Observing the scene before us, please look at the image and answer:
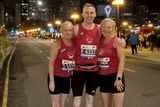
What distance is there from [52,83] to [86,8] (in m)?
1.26

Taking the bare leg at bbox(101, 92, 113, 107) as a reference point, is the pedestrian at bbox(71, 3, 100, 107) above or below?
above

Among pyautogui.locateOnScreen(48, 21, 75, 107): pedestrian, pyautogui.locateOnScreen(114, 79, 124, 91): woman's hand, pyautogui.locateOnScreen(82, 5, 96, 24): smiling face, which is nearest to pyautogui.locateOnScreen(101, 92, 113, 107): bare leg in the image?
pyautogui.locateOnScreen(114, 79, 124, 91): woman's hand

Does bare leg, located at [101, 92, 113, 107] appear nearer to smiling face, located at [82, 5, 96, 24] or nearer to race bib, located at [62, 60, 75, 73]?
race bib, located at [62, 60, 75, 73]

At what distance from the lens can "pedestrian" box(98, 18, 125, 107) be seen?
6453mm

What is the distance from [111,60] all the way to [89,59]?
337 mm

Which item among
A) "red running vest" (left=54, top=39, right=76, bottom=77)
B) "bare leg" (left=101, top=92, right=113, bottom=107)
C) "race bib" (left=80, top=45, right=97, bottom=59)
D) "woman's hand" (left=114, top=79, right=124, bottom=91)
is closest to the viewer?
"woman's hand" (left=114, top=79, right=124, bottom=91)

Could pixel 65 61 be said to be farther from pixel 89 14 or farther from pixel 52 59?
pixel 89 14

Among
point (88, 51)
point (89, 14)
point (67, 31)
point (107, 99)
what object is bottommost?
point (107, 99)

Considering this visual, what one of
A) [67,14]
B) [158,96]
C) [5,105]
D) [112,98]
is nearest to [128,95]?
[158,96]

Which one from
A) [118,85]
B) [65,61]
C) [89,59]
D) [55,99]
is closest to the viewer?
[118,85]

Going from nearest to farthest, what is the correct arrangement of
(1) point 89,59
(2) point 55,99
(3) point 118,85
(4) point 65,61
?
(3) point 118,85, (1) point 89,59, (4) point 65,61, (2) point 55,99

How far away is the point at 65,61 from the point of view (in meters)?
6.61

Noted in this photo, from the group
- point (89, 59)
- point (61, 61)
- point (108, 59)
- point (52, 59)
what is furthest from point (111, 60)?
point (52, 59)

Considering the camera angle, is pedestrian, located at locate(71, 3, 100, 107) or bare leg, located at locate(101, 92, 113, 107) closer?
pedestrian, located at locate(71, 3, 100, 107)
